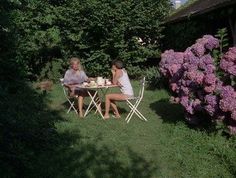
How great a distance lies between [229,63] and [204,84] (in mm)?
607

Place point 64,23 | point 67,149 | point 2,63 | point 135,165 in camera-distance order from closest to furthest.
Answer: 1. point 135,165
2. point 67,149
3. point 2,63
4. point 64,23

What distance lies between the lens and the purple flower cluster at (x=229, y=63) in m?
8.25

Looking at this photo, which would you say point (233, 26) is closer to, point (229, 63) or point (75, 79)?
point (75, 79)

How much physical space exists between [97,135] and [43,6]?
1030cm

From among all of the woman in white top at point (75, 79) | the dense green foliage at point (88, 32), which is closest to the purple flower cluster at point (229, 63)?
the woman in white top at point (75, 79)

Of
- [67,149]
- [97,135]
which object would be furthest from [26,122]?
[97,135]

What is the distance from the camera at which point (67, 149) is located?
27.3 feet

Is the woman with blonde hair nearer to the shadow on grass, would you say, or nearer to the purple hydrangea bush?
the shadow on grass

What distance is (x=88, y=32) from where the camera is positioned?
18703 millimetres

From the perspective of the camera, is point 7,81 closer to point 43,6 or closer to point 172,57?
point 172,57

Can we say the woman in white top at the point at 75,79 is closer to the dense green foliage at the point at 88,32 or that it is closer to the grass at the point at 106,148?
the grass at the point at 106,148

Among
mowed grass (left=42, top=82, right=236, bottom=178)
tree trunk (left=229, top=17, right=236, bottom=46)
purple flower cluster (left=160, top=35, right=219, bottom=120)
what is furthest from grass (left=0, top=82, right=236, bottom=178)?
tree trunk (left=229, top=17, right=236, bottom=46)

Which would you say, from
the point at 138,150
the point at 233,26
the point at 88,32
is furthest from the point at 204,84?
the point at 88,32

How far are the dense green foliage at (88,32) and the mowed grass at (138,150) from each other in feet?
24.1
